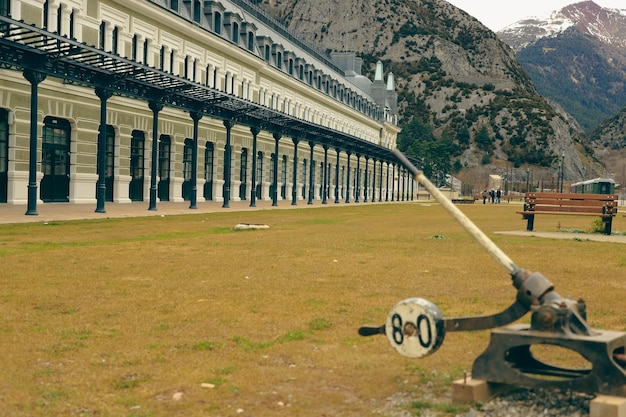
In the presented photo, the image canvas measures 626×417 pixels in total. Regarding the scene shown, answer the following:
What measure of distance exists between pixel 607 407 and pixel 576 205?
16.3 meters

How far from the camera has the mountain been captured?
480 ft

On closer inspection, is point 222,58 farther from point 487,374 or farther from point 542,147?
point 542,147

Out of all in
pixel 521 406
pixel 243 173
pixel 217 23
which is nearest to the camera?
pixel 521 406

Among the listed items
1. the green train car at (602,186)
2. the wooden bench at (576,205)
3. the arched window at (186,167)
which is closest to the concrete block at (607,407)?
the wooden bench at (576,205)

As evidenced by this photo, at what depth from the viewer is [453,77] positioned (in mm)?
170125

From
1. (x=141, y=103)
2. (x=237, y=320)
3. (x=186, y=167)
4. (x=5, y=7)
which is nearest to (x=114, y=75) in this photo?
(x=5, y=7)

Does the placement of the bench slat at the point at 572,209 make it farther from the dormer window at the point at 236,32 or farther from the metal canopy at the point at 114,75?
the dormer window at the point at 236,32

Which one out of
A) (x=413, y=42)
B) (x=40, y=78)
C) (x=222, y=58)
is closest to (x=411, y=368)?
(x=40, y=78)

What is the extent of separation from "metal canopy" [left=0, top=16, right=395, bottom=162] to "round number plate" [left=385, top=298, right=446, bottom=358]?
56.5 ft

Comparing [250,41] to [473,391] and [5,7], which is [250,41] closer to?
[5,7]

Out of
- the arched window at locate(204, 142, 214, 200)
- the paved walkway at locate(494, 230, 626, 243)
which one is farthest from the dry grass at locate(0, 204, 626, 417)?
the arched window at locate(204, 142, 214, 200)

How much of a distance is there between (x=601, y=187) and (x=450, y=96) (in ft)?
315

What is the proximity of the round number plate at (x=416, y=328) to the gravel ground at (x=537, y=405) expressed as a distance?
1.57 ft

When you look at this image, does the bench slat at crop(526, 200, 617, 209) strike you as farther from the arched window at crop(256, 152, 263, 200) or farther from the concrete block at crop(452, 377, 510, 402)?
the arched window at crop(256, 152, 263, 200)
